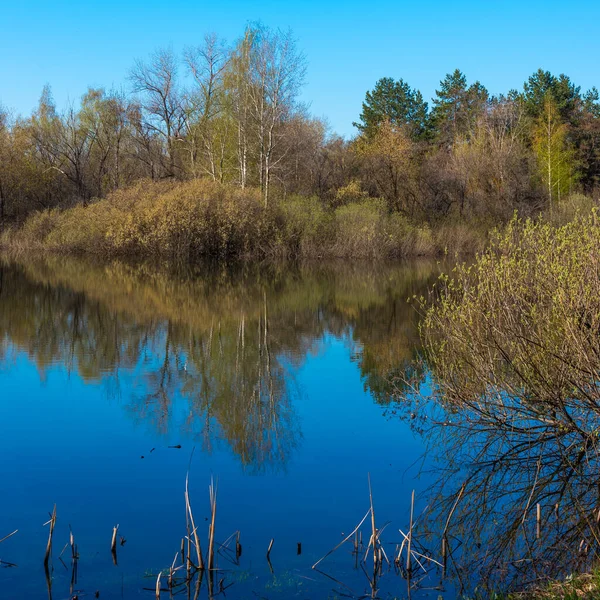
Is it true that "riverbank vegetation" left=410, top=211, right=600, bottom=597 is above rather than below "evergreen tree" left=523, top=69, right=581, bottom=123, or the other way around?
below

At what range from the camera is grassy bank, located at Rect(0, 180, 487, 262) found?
39781 mm

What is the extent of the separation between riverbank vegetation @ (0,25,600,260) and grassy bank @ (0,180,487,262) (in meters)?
0.08

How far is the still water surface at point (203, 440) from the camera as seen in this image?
6.32 meters

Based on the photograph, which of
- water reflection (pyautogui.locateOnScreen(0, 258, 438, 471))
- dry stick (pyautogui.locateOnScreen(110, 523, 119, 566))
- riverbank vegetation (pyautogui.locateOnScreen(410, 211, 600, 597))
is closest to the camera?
dry stick (pyautogui.locateOnScreen(110, 523, 119, 566))

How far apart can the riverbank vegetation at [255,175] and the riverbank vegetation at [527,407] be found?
31.2m

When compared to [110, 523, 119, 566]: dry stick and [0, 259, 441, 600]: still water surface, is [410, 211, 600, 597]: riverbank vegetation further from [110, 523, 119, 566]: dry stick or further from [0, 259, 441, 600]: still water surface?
[110, 523, 119, 566]: dry stick

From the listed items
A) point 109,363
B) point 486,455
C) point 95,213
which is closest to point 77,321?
point 109,363

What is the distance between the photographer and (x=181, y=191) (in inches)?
1567

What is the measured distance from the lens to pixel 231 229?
4072 centimetres

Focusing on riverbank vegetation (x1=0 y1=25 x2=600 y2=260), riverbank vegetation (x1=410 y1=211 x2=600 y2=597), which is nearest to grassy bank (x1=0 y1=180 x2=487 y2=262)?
riverbank vegetation (x1=0 y1=25 x2=600 y2=260)

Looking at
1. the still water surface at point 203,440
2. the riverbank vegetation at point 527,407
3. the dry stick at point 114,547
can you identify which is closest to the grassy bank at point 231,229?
the still water surface at point 203,440

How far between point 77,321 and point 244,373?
7.47m

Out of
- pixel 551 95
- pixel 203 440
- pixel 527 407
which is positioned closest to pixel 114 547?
pixel 203 440

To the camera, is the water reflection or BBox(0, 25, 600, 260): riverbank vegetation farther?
BBox(0, 25, 600, 260): riverbank vegetation
